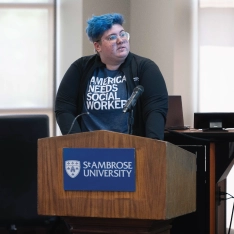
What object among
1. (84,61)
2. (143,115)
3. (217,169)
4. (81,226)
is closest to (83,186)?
(81,226)

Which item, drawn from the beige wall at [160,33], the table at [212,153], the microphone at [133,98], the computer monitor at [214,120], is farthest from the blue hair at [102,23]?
the beige wall at [160,33]

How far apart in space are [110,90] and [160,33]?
328 cm

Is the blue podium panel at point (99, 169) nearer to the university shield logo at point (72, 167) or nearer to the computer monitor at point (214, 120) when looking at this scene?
the university shield logo at point (72, 167)

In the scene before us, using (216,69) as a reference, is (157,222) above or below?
below

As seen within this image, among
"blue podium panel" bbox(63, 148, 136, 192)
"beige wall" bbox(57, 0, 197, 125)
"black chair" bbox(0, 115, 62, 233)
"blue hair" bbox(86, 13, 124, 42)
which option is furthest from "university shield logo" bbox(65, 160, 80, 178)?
"beige wall" bbox(57, 0, 197, 125)

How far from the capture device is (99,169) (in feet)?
8.28

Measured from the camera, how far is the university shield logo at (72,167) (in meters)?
2.54

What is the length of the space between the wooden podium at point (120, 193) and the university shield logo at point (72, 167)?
1.2 inches

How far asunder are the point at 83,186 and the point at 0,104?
14.1ft

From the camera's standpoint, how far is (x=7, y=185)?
3760mm

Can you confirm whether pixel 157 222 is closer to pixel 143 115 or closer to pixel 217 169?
pixel 143 115

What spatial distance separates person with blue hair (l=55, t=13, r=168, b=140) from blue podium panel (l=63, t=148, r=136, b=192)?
0.38 m

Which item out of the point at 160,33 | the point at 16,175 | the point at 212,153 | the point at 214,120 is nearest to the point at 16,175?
the point at 16,175

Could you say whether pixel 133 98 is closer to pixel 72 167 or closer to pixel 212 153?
→ pixel 72 167
